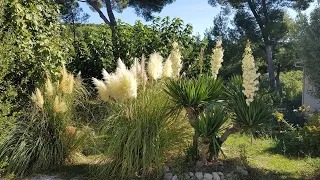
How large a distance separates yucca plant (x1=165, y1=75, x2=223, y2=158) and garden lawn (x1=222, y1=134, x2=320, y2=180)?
98 centimetres

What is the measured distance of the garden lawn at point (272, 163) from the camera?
4582mm

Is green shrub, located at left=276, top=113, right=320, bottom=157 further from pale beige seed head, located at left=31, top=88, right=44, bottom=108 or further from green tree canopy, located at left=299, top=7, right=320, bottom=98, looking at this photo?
pale beige seed head, located at left=31, top=88, right=44, bottom=108

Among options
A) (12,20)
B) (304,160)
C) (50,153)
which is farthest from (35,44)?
(304,160)

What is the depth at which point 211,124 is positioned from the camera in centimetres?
418

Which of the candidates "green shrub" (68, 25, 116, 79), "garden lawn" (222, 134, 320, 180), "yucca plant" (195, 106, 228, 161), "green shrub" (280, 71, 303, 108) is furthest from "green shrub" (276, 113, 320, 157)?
"green shrub" (280, 71, 303, 108)

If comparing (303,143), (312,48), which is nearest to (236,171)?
(303,143)

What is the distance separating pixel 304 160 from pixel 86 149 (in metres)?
3.67

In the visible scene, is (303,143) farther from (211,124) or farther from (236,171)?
(211,124)

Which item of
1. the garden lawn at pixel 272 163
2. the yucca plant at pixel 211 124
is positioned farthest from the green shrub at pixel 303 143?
the yucca plant at pixel 211 124

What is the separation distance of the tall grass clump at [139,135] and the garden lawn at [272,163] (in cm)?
110

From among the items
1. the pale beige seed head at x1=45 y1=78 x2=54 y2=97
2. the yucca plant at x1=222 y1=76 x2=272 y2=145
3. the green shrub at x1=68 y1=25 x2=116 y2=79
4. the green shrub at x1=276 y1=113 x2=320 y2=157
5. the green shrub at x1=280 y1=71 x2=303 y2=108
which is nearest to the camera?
the yucca plant at x1=222 y1=76 x2=272 y2=145

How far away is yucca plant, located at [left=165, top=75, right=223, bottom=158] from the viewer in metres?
4.21

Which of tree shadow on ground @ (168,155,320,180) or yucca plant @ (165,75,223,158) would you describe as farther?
tree shadow on ground @ (168,155,320,180)

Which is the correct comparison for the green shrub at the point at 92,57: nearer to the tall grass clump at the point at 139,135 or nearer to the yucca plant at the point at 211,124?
the tall grass clump at the point at 139,135
